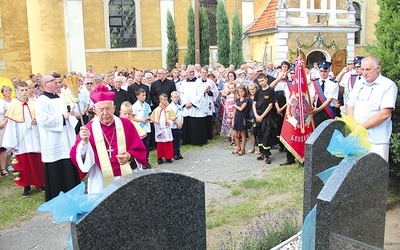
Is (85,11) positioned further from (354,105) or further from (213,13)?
(354,105)

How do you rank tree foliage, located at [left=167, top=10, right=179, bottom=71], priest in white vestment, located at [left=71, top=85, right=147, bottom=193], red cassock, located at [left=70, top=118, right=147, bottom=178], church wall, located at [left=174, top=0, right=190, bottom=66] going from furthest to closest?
1. church wall, located at [left=174, top=0, right=190, bottom=66]
2. tree foliage, located at [left=167, top=10, right=179, bottom=71]
3. red cassock, located at [left=70, top=118, right=147, bottom=178]
4. priest in white vestment, located at [left=71, top=85, right=147, bottom=193]

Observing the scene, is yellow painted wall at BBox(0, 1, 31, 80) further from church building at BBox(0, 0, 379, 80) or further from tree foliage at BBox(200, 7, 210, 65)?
tree foliage at BBox(200, 7, 210, 65)

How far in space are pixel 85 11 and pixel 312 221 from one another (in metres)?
19.8

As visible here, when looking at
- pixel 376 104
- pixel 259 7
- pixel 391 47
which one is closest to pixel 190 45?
pixel 259 7

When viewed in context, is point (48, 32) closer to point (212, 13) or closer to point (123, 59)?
point (123, 59)

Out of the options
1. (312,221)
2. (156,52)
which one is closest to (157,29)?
(156,52)

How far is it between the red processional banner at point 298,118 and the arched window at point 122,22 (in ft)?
50.7

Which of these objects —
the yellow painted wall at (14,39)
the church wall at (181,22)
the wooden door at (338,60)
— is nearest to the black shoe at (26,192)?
the church wall at (181,22)

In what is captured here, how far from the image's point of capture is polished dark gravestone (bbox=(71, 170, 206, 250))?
2654mm

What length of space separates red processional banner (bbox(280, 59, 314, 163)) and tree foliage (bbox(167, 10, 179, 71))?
13.9 m

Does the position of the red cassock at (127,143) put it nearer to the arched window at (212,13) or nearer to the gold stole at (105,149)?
the gold stole at (105,149)

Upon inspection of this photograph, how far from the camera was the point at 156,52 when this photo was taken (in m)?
22.3

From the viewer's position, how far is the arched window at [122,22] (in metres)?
22.0

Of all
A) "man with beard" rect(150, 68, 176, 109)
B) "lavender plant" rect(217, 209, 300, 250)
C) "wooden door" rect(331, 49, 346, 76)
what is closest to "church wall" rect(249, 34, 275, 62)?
"wooden door" rect(331, 49, 346, 76)
